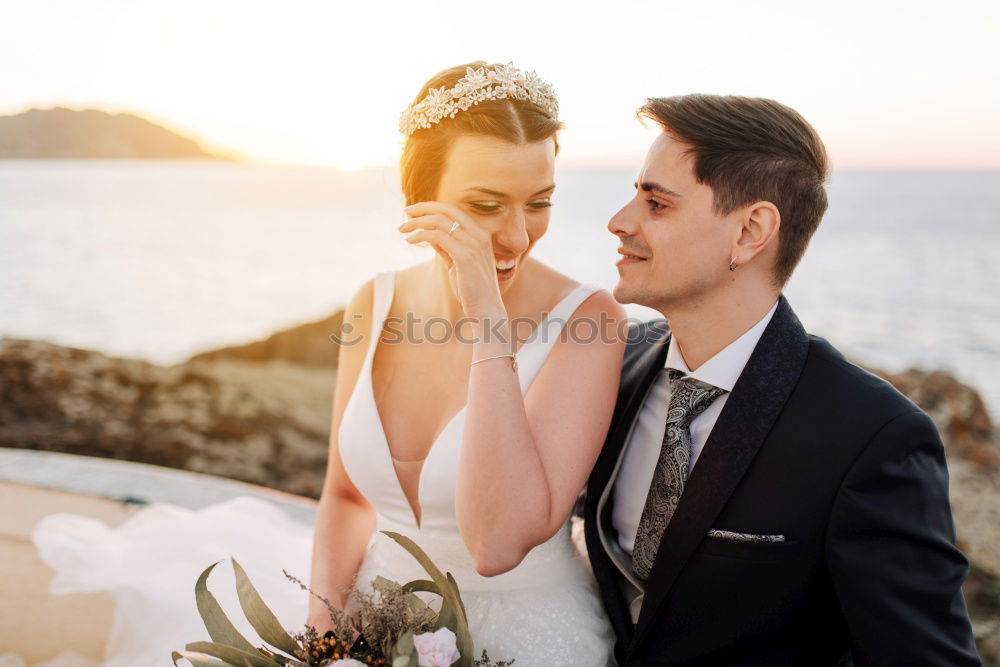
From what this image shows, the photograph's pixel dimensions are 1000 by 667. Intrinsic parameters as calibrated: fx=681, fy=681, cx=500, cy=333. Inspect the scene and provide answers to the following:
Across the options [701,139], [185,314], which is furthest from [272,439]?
[185,314]

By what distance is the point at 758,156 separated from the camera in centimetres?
223

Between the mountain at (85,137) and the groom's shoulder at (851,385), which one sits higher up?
the mountain at (85,137)

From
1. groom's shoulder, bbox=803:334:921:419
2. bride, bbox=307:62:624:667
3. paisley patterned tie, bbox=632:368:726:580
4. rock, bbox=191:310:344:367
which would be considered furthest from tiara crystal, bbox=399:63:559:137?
rock, bbox=191:310:344:367

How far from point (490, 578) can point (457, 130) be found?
1605mm

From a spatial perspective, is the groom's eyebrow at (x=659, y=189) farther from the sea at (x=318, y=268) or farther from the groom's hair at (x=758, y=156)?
the sea at (x=318, y=268)

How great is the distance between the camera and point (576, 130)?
9.09ft

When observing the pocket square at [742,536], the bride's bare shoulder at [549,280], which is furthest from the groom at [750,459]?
the bride's bare shoulder at [549,280]

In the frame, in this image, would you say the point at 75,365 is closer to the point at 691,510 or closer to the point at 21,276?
the point at 691,510

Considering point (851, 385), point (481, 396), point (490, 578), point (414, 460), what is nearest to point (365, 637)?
point (481, 396)

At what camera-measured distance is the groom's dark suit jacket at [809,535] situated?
68.7 inches

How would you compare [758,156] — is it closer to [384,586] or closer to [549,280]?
[549,280]

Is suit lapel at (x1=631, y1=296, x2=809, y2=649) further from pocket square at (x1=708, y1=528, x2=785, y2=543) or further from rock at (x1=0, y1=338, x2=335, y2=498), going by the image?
rock at (x1=0, y1=338, x2=335, y2=498)

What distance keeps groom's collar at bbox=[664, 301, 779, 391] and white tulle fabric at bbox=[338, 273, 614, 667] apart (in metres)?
0.57

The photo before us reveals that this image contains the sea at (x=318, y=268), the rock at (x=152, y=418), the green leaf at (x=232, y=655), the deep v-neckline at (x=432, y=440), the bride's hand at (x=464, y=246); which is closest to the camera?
the green leaf at (x=232, y=655)
